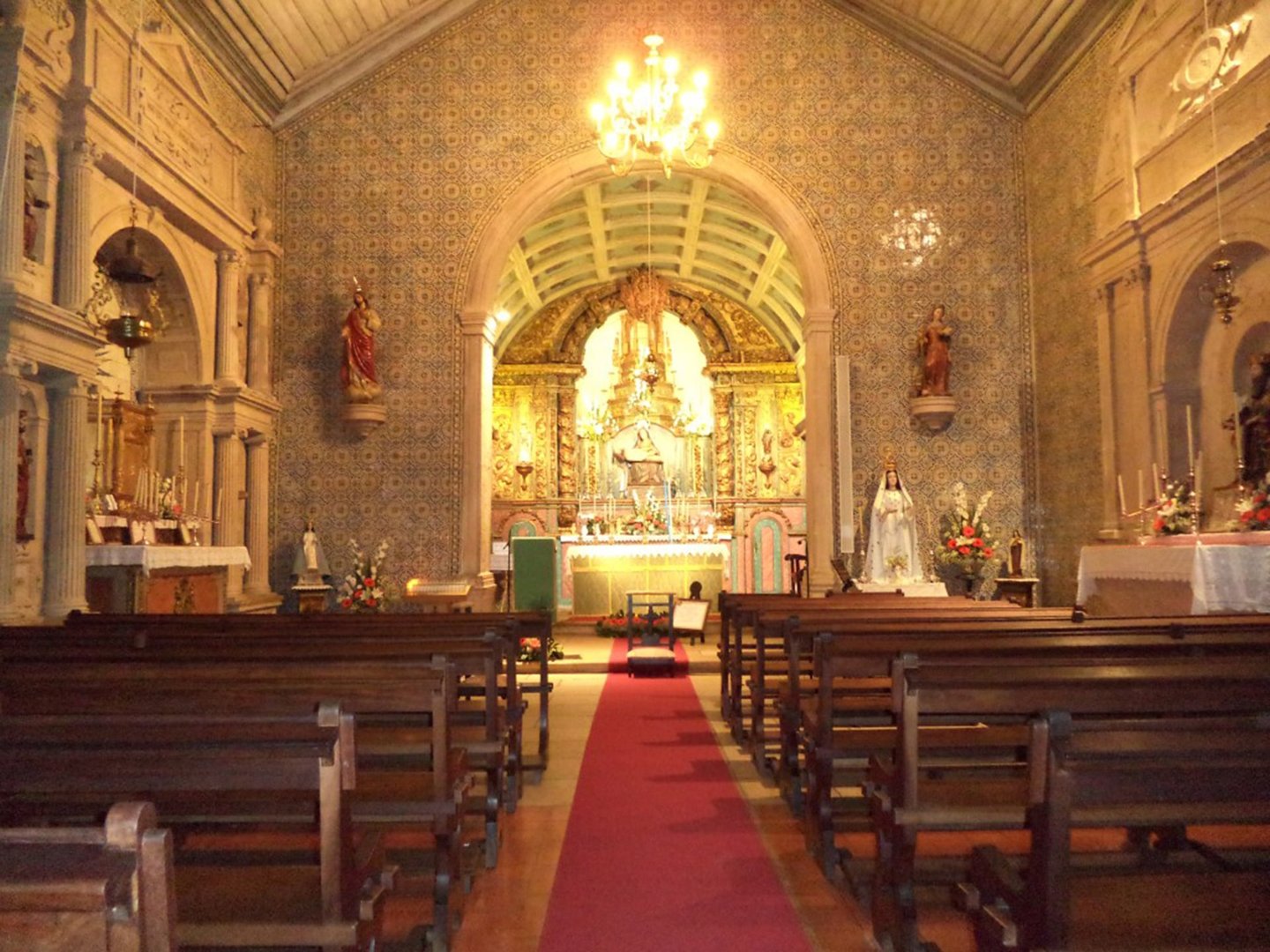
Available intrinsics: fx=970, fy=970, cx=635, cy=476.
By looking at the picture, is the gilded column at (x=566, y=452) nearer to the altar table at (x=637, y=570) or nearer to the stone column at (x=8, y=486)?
the altar table at (x=637, y=570)

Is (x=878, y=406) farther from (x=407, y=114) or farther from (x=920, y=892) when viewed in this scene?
(x=920, y=892)

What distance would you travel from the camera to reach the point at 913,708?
285 centimetres

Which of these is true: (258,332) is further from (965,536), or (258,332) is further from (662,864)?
(662,864)

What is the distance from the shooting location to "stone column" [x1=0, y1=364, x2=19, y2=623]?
22.5 feet

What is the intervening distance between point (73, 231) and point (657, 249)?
517 inches

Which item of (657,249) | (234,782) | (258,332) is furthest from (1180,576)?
(657,249)

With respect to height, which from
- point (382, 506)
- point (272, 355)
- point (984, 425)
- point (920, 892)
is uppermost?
point (272, 355)

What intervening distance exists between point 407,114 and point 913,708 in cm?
1163

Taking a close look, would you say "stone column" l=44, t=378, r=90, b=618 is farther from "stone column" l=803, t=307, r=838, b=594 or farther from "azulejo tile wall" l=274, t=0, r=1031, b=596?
"stone column" l=803, t=307, r=838, b=594

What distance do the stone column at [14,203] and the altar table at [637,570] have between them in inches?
406

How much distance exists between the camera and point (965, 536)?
1145 centimetres

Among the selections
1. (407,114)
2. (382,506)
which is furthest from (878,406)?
(407,114)

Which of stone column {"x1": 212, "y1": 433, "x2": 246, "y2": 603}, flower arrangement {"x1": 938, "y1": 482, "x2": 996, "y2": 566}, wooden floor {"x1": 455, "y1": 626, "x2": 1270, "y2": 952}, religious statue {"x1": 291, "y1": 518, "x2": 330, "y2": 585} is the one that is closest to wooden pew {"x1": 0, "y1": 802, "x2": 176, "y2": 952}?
wooden floor {"x1": 455, "y1": 626, "x2": 1270, "y2": 952}

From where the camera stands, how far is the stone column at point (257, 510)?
1146 cm
